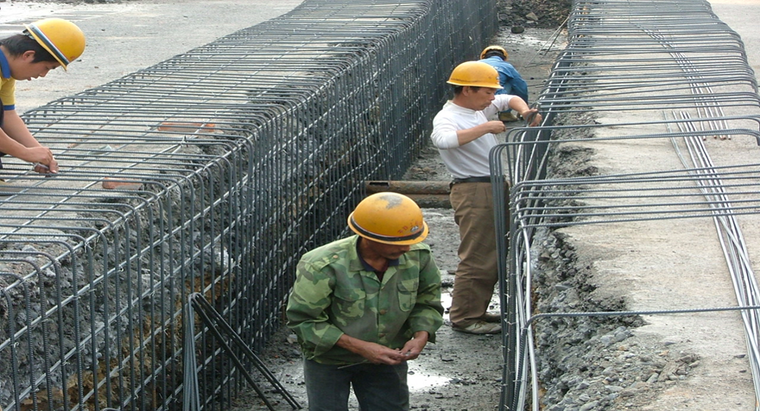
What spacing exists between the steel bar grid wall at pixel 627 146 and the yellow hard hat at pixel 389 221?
43 cm

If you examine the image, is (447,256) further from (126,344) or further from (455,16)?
(455,16)

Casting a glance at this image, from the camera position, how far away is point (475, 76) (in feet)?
19.8

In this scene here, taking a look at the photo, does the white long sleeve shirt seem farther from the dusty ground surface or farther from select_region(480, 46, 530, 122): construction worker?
select_region(480, 46, 530, 122): construction worker

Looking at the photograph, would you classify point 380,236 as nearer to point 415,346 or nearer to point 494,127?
point 415,346

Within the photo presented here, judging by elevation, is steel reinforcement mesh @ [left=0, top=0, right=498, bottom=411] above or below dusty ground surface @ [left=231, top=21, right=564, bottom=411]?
above

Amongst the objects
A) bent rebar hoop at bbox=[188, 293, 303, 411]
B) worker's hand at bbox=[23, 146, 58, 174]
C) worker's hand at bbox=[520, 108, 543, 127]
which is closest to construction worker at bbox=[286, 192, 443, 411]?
bent rebar hoop at bbox=[188, 293, 303, 411]

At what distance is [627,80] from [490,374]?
2650 mm

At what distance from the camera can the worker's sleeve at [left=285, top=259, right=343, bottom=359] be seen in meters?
4.03

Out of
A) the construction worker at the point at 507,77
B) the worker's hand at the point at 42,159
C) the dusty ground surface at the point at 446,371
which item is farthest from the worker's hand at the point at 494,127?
the construction worker at the point at 507,77

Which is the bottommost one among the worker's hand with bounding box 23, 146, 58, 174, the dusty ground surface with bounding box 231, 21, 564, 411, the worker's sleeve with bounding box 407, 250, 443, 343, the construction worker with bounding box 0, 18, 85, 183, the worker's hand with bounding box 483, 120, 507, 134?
the dusty ground surface with bounding box 231, 21, 564, 411

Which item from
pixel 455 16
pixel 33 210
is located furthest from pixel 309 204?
pixel 455 16

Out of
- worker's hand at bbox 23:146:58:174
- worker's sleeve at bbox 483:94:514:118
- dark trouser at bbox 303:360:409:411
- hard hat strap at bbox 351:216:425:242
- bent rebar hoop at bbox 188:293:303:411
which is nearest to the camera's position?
hard hat strap at bbox 351:216:425:242

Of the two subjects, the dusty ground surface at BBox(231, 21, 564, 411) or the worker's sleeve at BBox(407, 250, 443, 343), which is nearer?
the worker's sleeve at BBox(407, 250, 443, 343)

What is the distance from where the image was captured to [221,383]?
17.8 feet
